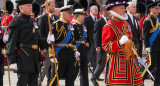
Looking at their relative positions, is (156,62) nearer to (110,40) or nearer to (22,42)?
(110,40)

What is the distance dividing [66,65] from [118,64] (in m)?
1.70

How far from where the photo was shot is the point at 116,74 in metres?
7.36

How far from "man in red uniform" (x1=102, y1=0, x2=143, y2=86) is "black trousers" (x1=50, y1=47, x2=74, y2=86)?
59.5 inches

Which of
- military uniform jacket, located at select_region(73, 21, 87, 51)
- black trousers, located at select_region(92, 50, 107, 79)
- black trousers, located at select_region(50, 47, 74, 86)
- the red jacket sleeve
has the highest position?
the red jacket sleeve

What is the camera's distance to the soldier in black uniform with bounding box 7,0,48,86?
7.51m

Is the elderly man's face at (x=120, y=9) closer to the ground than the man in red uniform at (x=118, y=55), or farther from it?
farther from it

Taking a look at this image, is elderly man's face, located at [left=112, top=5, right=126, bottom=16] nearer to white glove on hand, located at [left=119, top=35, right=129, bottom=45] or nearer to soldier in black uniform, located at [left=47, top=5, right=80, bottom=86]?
white glove on hand, located at [left=119, top=35, right=129, bottom=45]

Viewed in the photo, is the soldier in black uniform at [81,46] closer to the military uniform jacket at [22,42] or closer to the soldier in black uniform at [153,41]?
the soldier in black uniform at [153,41]

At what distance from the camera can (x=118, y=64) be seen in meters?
7.36

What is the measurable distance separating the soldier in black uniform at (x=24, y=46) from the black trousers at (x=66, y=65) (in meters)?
1.08

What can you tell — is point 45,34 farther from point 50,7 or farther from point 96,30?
point 96,30

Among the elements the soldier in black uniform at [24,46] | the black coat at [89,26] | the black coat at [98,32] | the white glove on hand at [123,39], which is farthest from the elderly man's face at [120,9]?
the black coat at [89,26]

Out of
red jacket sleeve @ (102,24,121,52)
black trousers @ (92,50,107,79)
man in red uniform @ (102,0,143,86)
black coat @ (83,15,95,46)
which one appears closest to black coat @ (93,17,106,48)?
black trousers @ (92,50,107,79)

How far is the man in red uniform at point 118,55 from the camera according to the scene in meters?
7.27
